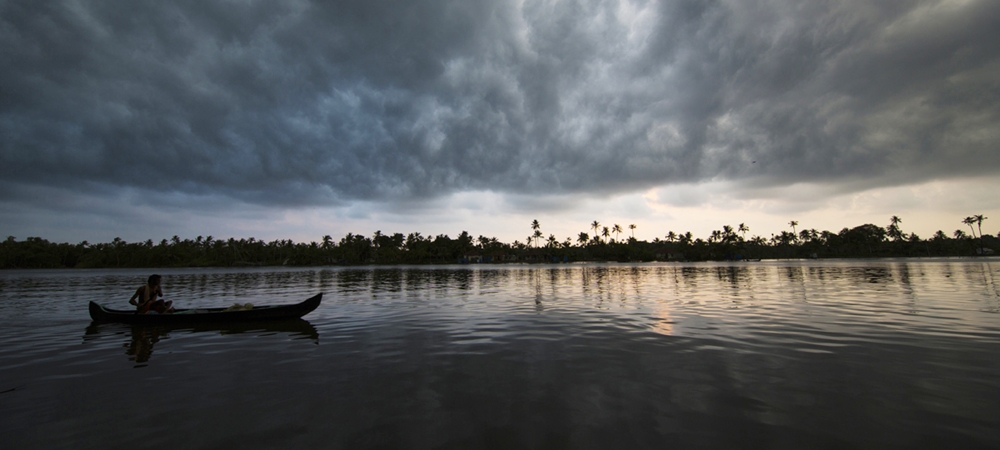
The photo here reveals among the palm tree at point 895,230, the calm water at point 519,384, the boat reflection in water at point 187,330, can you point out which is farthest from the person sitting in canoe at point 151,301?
the palm tree at point 895,230

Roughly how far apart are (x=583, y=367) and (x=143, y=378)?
1065cm

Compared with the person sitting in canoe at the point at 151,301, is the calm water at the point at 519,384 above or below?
below

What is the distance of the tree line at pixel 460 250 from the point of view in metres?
149

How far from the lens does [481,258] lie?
174m

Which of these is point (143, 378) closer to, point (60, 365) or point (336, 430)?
point (60, 365)

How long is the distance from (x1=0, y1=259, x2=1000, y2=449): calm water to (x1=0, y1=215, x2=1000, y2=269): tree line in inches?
6150

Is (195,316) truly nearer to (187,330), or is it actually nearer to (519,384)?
(187,330)

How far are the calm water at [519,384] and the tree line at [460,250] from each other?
513 feet

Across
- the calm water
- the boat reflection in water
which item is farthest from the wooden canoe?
the calm water

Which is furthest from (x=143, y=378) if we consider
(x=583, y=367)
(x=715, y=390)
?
(x=715, y=390)

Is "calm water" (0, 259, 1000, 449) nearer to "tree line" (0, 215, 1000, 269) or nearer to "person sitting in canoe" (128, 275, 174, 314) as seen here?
"person sitting in canoe" (128, 275, 174, 314)

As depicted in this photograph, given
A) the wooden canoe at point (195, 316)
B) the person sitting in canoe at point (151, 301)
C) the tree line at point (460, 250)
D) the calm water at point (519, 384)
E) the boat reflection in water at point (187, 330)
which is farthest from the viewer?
the tree line at point (460, 250)

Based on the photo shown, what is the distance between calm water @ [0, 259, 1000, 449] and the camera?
604cm

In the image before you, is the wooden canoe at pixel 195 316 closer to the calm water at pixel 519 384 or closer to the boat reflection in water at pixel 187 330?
the boat reflection in water at pixel 187 330
